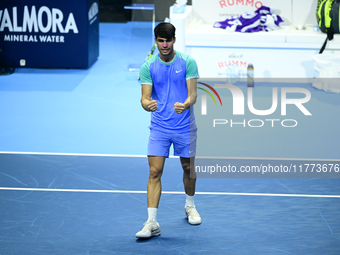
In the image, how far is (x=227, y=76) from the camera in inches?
355

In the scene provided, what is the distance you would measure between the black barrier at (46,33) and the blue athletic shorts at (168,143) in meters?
6.33

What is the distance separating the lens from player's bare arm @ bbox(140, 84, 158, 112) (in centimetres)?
382

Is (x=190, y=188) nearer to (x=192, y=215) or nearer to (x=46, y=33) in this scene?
(x=192, y=215)

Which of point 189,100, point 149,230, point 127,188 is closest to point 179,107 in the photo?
point 189,100

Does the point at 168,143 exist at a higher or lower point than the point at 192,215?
higher

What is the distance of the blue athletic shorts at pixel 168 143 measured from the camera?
4023 millimetres

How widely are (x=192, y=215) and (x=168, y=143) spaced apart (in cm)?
70

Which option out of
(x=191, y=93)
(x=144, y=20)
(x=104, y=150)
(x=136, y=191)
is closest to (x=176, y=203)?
(x=136, y=191)

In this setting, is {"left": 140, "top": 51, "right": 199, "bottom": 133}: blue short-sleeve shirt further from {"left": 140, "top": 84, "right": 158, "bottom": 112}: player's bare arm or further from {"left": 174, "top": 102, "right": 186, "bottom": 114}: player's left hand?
{"left": 174, "top": 102, "right": 186, "bottom": 114}: player's left hand

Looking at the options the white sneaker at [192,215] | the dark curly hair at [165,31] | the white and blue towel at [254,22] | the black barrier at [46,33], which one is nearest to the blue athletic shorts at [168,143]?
the white sneaker at [192,215]

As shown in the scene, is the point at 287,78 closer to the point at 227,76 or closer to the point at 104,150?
the point at 227,76

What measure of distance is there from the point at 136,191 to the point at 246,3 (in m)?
5.67

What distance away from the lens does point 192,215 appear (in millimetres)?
4301

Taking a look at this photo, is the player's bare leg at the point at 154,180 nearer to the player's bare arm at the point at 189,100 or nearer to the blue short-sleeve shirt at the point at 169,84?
the blue short-sleeve shirt at the point at 169,84
